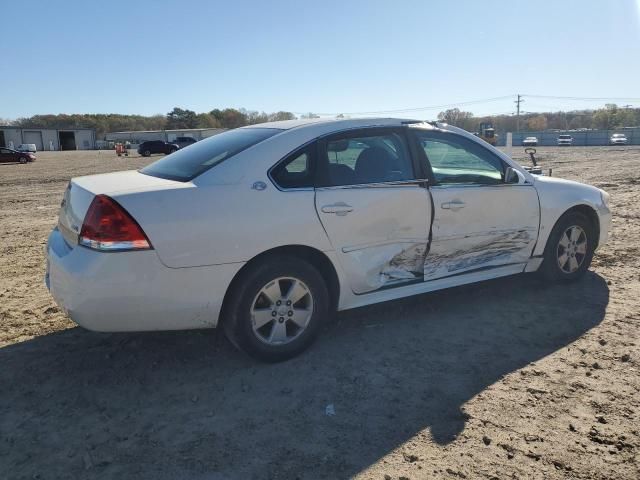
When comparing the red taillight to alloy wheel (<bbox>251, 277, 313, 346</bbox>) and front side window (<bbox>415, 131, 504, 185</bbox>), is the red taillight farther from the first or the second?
front side window (<bbox>415, 131, 504, 185</bbox>)

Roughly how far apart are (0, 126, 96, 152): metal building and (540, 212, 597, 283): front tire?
9730 cm

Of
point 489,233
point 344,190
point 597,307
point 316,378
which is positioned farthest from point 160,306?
point 597,307

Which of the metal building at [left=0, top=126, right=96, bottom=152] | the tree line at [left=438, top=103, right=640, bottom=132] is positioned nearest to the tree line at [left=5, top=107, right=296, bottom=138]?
the metal building at [left=0, top=126, right=96, bottom=152]

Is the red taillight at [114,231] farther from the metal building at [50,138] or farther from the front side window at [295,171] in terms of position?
the metal building at [50,138]

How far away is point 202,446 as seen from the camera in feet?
9.00

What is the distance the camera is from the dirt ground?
2.59 meters

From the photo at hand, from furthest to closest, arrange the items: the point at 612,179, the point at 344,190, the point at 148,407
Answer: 1. the point at 612,179
2. the point at 344,190
3. the point at 148,407

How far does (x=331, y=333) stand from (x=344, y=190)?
119 centimetres

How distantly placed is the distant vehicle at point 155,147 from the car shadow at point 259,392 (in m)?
47.6

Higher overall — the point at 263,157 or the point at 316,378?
the point at 263,157

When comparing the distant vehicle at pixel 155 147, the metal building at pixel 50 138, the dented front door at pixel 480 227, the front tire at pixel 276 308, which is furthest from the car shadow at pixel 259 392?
the metal building at pixel 50 138

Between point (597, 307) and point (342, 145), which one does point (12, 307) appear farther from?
point (597, 307)

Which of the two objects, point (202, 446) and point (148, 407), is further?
point (148, 407)

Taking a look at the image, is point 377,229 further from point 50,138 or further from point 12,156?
point 50,138
